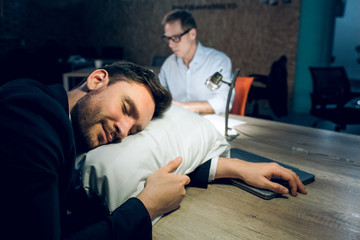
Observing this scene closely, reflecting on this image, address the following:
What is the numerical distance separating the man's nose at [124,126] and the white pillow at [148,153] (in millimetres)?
24

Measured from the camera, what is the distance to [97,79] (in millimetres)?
979

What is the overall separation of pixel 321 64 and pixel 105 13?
5679 millimetres

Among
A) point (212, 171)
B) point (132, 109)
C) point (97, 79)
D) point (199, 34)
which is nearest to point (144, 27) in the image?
point (199, 34)

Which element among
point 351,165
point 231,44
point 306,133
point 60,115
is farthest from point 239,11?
point 60,115

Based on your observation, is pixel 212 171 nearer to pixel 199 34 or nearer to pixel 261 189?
pixel 261 189

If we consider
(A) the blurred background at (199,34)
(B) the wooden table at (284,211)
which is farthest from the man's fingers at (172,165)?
(A) the blurred background at (199,34)

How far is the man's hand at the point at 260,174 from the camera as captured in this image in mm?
845

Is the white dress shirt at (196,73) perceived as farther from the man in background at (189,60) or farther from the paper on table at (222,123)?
the paper on table at (222,123)

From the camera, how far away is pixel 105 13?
24.9ft

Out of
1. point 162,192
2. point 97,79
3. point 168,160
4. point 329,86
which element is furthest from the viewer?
point 329,86

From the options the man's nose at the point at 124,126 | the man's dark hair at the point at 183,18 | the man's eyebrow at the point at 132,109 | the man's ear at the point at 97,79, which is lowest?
the man's nose at the point at 124,126

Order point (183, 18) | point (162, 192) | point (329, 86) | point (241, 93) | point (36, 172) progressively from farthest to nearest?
point (329, 86), point (183, 18), point (241, 93), point (162, 192), point (36, 172)

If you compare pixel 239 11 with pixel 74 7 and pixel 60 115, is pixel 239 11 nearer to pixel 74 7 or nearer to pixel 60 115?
pixel 74 7

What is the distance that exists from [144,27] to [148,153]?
21.9ft
